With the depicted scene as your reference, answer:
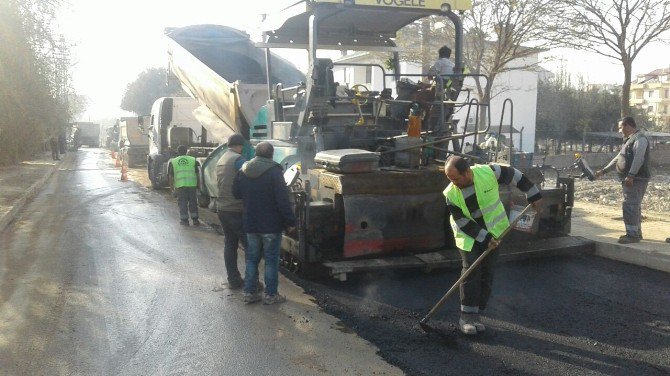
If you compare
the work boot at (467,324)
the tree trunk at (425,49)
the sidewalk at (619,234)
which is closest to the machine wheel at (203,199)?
the sidewalk at (619,234)

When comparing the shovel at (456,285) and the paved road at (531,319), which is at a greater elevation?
the shovel at (456,285)

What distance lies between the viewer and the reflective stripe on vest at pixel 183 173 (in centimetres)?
1067

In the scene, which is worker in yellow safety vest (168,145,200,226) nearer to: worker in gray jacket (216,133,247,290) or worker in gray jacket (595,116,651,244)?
worker in gray jacket (216,133,247,290)

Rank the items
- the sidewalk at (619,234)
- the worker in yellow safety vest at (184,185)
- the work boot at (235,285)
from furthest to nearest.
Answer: the worker in yellow safety vest at (184,185), the sidewalk at (619,234), the work boot at (235,285)

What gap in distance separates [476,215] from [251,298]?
2.39 m

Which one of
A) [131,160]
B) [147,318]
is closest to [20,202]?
[147,318]

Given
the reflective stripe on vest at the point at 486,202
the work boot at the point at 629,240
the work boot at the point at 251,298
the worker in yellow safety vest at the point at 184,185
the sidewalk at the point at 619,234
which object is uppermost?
the reflective stripe on vest at the point at 486,202

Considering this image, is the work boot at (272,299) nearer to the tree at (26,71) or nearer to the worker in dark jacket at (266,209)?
the worker in dark jacket at (266,209)

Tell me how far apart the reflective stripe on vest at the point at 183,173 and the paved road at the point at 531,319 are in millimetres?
4869

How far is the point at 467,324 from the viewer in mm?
4898

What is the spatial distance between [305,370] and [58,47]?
19.3 m

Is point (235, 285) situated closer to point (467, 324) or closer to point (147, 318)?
point (147, 318)

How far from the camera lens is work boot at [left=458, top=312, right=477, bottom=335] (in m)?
4.86

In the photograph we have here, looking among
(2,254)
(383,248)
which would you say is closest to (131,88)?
(2,254)
